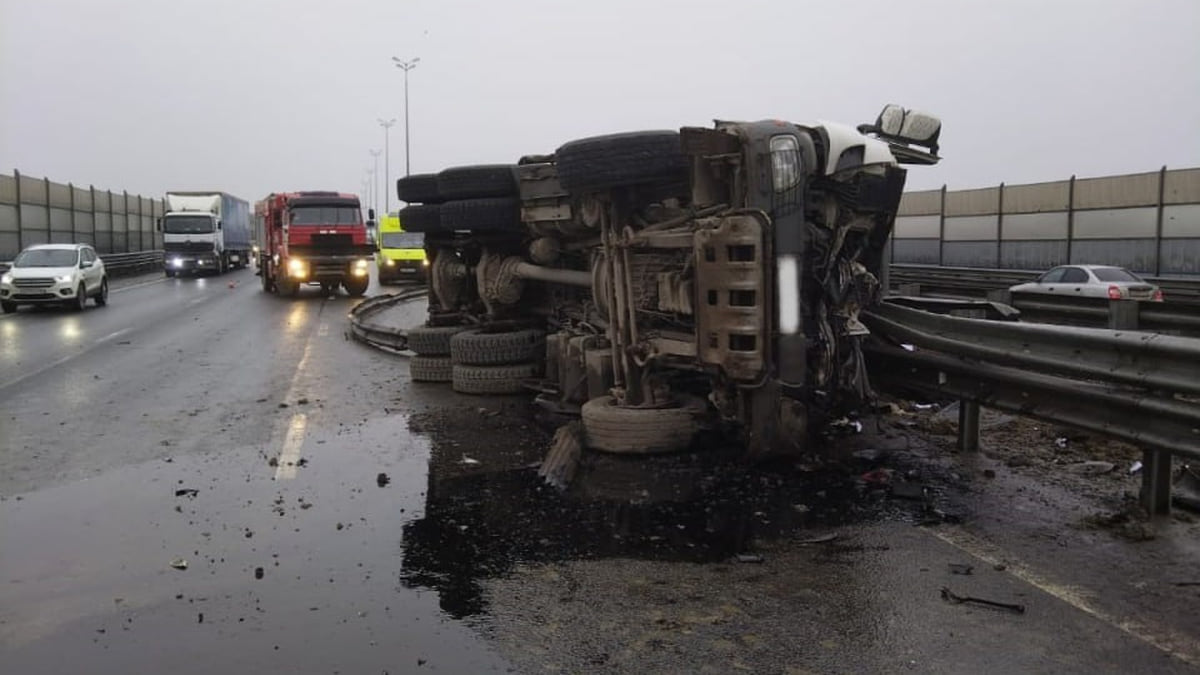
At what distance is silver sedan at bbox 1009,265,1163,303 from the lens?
67.1ft

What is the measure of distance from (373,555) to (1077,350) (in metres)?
4.21

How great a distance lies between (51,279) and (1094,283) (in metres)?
24.8

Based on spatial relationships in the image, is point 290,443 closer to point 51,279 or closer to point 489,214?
point 489,214

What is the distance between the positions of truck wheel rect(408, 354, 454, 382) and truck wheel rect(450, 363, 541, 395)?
1.03 metres

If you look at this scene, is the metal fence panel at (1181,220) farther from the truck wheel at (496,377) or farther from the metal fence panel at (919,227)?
the truck wheel at (496,377)

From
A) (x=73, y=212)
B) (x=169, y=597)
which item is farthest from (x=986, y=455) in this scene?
(x=73, y=212)

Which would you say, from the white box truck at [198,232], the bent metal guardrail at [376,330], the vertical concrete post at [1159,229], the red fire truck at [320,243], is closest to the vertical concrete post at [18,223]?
the white box truck at [198,232]

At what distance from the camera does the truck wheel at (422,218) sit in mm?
12734

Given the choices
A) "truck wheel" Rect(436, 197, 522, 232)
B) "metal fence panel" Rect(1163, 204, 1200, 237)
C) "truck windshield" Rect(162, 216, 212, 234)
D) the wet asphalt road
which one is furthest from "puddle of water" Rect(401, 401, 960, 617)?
"truck windshield" Rect(162, 216, 212, 234)

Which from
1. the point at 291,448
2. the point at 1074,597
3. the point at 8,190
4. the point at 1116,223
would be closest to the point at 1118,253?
the point at 1116,223

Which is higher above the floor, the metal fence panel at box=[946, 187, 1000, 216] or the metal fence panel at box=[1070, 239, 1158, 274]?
the metal fence panel at box=[946, 187, 1000, 216]

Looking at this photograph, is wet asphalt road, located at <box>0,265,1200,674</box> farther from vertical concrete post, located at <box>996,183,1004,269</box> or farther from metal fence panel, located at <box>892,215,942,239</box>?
metal fence panel, located at <box>892,215,942,239</box>

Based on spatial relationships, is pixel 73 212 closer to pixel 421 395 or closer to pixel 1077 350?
pixel 421 395

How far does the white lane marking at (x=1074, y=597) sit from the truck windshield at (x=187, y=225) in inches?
1790
